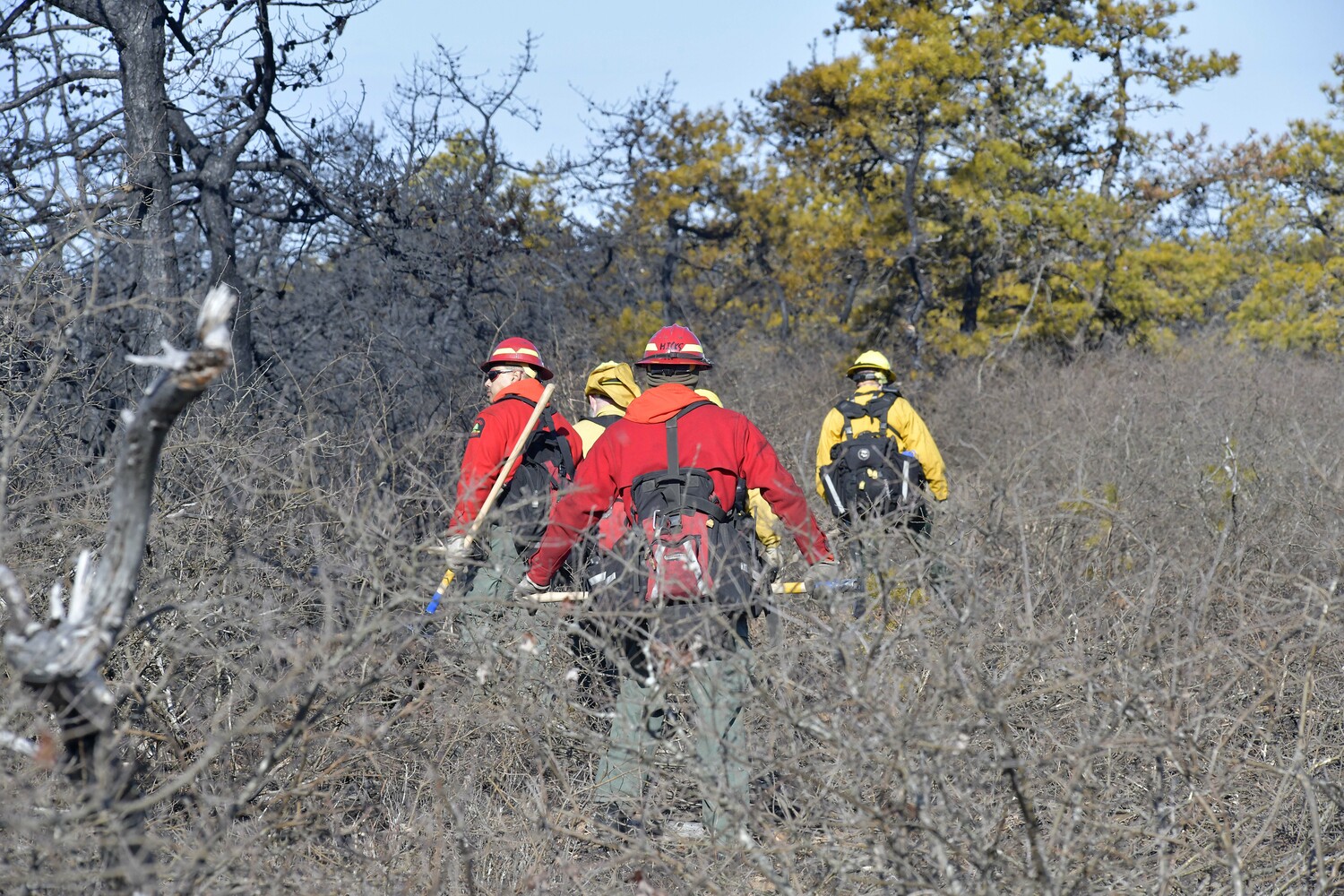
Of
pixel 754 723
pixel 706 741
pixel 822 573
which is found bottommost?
pixel 754 723

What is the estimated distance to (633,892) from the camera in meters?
3.32

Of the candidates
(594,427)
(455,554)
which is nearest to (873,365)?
(594,427)

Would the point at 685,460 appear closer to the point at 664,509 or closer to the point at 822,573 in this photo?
the point at 664,509

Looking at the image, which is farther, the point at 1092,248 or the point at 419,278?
the point at 1092,248

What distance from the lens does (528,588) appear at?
414cm

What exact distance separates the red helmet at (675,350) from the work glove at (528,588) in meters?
0.83

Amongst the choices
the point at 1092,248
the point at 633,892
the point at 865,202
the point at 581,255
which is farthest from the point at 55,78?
the point at 1092,248

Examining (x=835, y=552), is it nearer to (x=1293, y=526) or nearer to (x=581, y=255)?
(x=1293, y=526)

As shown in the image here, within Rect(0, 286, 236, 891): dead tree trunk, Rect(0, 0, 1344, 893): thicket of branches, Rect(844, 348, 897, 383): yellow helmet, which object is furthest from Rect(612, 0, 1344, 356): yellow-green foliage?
Rect(0, 286, 236, 891): dead tree trunk

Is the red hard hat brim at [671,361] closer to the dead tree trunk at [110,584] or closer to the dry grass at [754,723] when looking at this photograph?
the dry grass at [754,723]

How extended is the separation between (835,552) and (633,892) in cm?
128

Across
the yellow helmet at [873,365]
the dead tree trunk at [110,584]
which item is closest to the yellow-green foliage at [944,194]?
the yellow helmet at [873,365]

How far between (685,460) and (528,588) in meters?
0.69

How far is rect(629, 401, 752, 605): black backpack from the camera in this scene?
3.77 m
